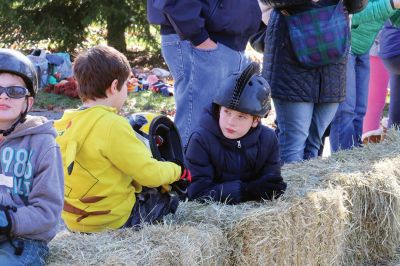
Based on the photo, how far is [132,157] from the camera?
334 cm

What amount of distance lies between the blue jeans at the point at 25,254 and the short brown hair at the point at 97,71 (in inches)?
35.1

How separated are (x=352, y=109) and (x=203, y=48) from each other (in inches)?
76.7

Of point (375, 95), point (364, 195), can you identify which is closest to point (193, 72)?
point (364, 195)

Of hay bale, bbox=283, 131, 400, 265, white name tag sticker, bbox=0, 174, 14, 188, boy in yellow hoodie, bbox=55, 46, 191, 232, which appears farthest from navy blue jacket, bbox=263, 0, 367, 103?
white name tag sticker, bbox=0, 174, 14, 188

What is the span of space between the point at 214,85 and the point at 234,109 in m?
0.93

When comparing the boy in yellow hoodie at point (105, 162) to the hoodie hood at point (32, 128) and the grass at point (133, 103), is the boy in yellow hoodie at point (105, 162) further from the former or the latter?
the grass at point (133, 103)

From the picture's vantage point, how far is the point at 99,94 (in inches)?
138

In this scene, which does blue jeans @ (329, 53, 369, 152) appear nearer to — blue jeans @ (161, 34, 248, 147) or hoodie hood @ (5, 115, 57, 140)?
blue jeans @ (161, 34, 248, 147)

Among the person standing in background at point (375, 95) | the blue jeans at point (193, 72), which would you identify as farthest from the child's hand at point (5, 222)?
the person standing in background at point (375, 95)

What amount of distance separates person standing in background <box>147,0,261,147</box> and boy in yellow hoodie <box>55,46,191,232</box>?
3.94ft

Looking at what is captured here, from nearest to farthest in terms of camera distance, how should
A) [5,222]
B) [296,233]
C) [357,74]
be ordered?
[5,222], [296,233], [357,74]

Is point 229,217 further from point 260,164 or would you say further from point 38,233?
point 38,233

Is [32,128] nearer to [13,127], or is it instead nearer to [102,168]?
[13,127]

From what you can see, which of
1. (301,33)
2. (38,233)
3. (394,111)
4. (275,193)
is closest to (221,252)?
(275,193)
